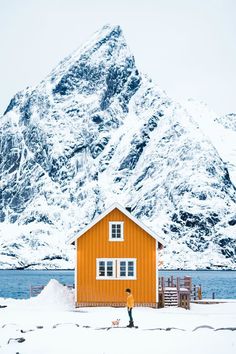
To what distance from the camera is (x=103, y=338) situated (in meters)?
29.7

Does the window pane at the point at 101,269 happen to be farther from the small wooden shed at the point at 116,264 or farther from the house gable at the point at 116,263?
the house gable at the point at 116,263

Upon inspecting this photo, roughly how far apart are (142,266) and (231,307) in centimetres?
788

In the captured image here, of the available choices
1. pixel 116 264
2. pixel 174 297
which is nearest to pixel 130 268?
pixel 116 264

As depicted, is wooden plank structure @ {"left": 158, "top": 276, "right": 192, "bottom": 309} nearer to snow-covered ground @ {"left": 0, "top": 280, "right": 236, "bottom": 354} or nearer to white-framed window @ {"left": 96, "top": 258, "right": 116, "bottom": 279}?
white-framed window @ {"left": 96, "top": 258, "right": 116, "bottom": 279}

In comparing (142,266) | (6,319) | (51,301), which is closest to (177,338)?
(6,319)

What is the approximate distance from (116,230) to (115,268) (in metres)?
2.95

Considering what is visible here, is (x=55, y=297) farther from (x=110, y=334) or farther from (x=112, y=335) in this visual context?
(x=112, y=335)

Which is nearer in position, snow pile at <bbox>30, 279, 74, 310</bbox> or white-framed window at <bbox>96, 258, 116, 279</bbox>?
white-framed window at <bbox>96, 258, 116, 279</bbox>

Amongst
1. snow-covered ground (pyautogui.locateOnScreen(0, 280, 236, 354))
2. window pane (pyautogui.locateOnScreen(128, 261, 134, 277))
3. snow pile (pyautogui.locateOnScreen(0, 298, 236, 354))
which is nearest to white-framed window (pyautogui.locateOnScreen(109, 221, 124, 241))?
window pane (pyautogui.locateOnScreen(128, 261, 134, 277))

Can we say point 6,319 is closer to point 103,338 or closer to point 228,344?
point 103,338

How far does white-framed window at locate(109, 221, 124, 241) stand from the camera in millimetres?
52531

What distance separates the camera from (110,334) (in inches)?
1222

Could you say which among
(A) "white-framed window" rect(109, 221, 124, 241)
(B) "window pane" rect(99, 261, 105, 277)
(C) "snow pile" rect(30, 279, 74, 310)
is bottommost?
(C) "snow pile" rect(30, 279, 74, 310)

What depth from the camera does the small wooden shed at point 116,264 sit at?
51812mm
